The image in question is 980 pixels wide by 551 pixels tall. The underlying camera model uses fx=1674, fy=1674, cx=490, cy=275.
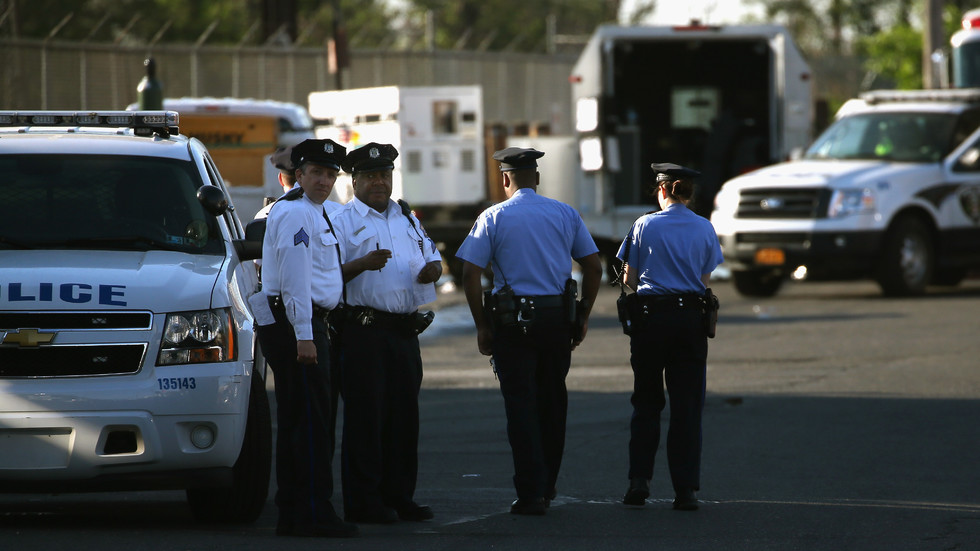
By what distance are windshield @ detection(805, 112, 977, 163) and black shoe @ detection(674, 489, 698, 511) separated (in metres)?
13.3

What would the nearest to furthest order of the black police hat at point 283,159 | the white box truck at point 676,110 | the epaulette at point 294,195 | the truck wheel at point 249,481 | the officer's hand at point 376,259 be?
the epaulette at point 294,195
the officer's hand at point 376,259
the truck wheel at point 249,481
the black police hat at point 283,159
the white box truck at point 676,110

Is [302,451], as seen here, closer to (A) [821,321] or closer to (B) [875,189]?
(A) [821,321]

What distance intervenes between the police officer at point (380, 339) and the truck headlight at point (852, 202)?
12.4 meters

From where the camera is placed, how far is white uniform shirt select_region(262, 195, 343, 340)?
23.4 feet

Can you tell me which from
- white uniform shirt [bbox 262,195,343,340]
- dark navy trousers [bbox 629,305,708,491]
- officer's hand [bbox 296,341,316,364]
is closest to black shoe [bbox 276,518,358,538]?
officer's hand [bbox 296,341,316,364]

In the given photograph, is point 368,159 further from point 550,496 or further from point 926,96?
point 926,96

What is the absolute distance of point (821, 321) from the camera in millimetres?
17984

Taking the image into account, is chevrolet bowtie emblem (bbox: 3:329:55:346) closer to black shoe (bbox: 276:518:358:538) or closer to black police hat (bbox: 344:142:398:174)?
black shoe (bbox: 276:518:358:538)

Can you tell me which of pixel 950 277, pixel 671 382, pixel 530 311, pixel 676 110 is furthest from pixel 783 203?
pixel 530 311

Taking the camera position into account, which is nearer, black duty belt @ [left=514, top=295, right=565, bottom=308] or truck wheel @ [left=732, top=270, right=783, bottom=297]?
black duty belt @ [left=514, top=295, right=565, bottom=308]

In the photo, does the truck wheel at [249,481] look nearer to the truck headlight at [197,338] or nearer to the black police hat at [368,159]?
the truck headlight at [197,338]

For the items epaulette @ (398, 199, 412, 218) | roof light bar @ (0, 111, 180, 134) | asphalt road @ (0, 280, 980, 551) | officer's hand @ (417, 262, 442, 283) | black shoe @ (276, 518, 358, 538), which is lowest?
asphalt road @ (0, 280, 980, 551)

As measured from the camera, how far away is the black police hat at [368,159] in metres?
7.75

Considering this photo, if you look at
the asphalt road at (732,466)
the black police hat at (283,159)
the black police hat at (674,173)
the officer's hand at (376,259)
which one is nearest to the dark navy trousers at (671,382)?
the asphalt road at (732,466)
